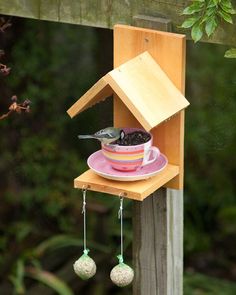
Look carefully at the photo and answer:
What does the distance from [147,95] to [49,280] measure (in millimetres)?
1810

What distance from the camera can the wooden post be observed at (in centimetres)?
244

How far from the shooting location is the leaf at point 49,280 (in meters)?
3.75

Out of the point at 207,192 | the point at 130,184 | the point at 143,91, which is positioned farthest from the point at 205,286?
the point at 143,91

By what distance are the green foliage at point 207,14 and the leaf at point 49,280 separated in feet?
6.21

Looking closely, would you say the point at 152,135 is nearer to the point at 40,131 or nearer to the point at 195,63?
the point at 40,131

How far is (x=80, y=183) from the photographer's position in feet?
7.54

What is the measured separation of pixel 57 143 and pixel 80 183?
180 cm

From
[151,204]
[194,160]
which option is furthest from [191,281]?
[151,204]

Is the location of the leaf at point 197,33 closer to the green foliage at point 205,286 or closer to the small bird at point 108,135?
the small bird at point 108,135

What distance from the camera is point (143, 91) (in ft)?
7.28

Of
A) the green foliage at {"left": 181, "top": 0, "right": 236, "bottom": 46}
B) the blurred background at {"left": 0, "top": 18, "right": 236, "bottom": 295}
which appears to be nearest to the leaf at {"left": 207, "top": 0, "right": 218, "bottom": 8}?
the green foliage at {"left": 181, "top": 0, "right": 236, "bottom": 46}

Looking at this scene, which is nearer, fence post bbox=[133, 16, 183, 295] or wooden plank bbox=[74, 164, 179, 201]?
wooden plank bbox=[74, 164, 179, 201]

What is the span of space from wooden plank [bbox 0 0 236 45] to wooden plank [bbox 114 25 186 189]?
5 centimetres

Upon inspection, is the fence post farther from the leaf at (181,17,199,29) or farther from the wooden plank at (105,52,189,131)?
the leaf at (181,17,199,29)
